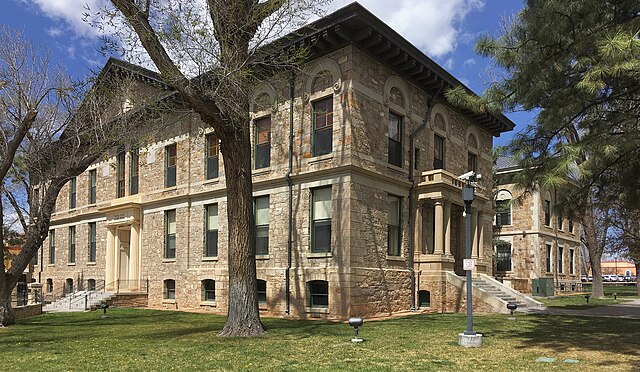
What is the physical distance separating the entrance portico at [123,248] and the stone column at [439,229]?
13853 millimetres

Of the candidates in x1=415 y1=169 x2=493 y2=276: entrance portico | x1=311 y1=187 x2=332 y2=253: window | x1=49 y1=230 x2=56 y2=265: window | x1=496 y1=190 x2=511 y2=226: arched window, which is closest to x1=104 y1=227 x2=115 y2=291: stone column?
x1=49 y1=230 x2=56 y2=265: window

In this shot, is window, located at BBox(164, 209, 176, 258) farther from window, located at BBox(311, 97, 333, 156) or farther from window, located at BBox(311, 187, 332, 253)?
window, located at BBox(311, 97, 333, 156)

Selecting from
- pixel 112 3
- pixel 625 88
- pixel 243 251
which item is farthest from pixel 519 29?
pixel 112 3

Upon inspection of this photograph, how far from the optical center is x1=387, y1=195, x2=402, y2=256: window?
1931cm

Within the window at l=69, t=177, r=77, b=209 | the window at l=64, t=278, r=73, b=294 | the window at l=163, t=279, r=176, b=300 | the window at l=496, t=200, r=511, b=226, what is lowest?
the window at l=64, t=278, r=73, b=294

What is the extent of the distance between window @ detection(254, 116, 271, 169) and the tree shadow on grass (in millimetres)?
10164

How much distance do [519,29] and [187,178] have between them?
15765mm

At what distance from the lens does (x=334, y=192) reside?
17531mm

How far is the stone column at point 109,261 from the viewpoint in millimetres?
26656

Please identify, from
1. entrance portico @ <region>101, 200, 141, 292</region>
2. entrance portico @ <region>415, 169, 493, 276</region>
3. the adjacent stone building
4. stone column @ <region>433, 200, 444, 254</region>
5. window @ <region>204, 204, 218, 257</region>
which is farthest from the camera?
the adjacent stone building

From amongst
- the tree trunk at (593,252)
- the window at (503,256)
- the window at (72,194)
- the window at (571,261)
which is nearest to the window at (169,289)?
the window at (72,194)

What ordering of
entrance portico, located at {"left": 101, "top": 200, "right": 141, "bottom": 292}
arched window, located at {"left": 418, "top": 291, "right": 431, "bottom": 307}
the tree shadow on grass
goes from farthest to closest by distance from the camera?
entrance portico, located at {"left": 101, "top": 200, "right": 141, "bottom": 292} → arched window, located at {"left": 418, "top": 291, "right": 431, "bottom": 307} → the tree shadow on grass

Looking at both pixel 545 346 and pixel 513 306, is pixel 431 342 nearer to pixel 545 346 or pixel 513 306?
pixel 545 346

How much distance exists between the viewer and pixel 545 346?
11.4 meters
